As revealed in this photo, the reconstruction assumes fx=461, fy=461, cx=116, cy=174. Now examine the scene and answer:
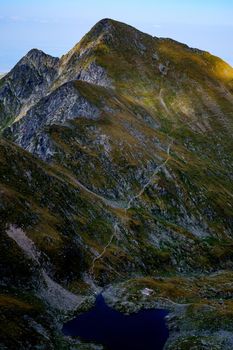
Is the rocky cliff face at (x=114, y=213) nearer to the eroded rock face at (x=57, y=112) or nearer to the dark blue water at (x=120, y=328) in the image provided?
the eroded rock face at (x=57, y=112)

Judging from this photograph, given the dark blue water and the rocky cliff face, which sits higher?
the rocky cliff face

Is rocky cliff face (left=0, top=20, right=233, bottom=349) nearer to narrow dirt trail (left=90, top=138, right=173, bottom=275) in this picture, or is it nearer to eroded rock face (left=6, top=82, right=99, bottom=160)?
narrow dirt trail (left=90, top=138, right=173, bottom=275)

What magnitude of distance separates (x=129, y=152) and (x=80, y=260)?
188 feet

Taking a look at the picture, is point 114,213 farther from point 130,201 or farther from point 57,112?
point 57,112

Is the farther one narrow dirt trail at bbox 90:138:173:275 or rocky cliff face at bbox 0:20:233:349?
narrow dirt trail at bbox 90:138:173:275

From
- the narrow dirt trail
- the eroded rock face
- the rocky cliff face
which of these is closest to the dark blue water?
the rocky cliff face

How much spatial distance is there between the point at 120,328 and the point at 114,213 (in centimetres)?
4224

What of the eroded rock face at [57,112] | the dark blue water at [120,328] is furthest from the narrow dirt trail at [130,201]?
the eroded rock face at [57,112]

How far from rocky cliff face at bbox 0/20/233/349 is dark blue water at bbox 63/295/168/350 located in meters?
2.53

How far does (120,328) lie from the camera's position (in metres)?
71.1

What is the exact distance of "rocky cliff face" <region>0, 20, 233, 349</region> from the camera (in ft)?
252

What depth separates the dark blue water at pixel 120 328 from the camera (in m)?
A: 65.9

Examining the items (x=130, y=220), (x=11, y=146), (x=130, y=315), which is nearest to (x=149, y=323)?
(x=130, y=315)

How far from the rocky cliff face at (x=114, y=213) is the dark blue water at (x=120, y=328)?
253cm
